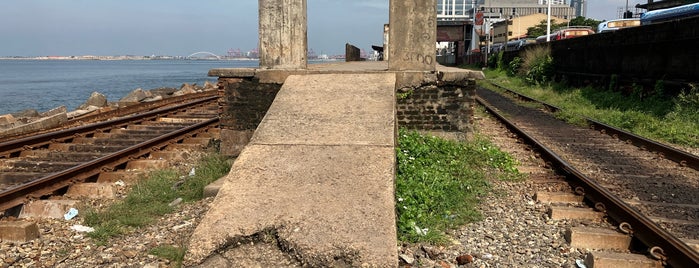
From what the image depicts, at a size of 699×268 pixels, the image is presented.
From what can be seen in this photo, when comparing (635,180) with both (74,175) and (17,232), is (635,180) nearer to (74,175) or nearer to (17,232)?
(17,232)

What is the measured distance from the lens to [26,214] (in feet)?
18.8

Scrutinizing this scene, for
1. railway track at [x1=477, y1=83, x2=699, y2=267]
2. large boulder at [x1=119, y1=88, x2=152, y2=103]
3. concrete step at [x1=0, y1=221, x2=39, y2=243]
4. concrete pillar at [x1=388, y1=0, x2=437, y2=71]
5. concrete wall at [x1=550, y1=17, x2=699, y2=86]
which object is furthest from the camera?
large boulder at [x1=119, y1=88, x2=152, y2=103]

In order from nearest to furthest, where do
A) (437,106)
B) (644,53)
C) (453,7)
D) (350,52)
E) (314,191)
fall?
1. (314,191)
2. (437,106)
3. (644,53)
4. (350,52)
5. (453,7)

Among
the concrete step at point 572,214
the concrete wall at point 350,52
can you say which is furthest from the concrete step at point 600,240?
the concrete wall at point 350,52

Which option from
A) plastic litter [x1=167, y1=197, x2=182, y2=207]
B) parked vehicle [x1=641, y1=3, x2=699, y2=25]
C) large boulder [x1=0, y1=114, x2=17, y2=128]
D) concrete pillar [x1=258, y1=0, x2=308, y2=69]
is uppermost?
parked vehicle [x1=641, y1=3, x2=699, y2=25]

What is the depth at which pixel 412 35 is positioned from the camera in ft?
27.6

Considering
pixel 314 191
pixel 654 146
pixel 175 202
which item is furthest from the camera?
pixel 654 146

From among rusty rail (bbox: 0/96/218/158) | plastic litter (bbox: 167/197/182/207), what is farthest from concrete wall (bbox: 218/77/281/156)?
rusty rail (bbox: 0/96/218/158)

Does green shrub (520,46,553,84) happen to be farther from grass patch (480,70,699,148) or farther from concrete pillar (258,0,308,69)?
concrete pillar (258,0,308,69)

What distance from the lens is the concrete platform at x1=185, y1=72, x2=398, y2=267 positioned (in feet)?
13.3

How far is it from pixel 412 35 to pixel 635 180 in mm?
3653

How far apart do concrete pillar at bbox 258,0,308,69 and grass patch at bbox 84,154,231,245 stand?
1.71 meters

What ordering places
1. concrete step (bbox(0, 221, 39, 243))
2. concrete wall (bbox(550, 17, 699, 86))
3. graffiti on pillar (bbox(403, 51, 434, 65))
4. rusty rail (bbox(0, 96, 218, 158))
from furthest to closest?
concrete wall (bbox(550, 17, 699, 86)), rusty rail (bbox(0, 96, 218, 158)), graffiti on pillar (bbox(403, 51, 434, 65)), concrete step (bbox(0, 221, 39, 243))

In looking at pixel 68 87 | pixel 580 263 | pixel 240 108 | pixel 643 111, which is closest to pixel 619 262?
pixel 580 263
